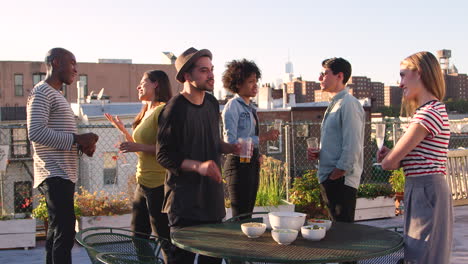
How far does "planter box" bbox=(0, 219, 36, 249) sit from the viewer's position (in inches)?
228

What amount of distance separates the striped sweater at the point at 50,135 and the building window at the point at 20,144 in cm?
3333

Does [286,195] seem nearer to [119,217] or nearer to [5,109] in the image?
[119,217]

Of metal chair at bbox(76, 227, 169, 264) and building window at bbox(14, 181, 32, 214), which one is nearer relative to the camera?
metal chair at bbox(76, 227, 169, 264)

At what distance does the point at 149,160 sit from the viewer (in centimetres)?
411

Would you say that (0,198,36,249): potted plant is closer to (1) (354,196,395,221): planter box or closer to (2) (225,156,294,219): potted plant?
(2) (225,156,294,219): potted plant

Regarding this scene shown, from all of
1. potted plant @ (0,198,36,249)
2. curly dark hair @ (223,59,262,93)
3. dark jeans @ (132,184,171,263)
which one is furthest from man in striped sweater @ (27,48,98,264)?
potted plant @ (0,198,36,249)

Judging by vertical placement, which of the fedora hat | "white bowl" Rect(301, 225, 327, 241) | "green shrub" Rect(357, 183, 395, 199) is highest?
the fedora hat

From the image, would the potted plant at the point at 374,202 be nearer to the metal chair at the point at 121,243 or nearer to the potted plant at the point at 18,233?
the potted plant at the point at 18,233

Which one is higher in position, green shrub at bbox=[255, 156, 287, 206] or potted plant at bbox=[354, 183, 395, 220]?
green shrub at bbox=[255, 156, 287, 206]

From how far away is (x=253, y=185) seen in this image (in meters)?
4.40

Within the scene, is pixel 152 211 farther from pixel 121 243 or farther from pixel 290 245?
pixel 290 245

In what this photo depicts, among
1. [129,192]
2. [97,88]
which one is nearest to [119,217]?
[129,192]

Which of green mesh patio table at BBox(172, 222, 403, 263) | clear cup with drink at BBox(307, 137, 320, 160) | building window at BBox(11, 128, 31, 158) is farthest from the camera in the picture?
building window at BBox(11, 128, 31, 158)

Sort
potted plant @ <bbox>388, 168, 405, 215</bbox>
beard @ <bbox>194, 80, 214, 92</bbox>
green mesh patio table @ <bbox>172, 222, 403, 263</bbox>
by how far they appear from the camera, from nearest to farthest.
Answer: green mesh patio table @ <bbox>172, 222, 403, 263</bbox>, beard @ <bbox>194, 80, 214, 92</bbox>, potted plant @ <bbox>388, 168, 405, 215</bbox>
